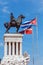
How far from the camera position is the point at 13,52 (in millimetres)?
90188

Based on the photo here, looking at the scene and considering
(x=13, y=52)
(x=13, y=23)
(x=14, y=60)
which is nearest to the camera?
(x=14, y=60)

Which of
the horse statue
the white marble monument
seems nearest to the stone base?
the white marble monument

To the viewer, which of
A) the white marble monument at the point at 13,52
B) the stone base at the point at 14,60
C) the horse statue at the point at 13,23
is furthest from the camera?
the horse statue at the point at 13,23

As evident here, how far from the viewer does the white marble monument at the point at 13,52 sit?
8994cm

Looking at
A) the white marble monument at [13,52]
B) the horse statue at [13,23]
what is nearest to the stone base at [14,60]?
the white marble monument at [13,52]

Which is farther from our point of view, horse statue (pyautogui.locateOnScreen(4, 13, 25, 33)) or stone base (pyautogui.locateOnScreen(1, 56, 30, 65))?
horse statue (pyautogui.locateOnScreen(4, 13, 25, 33))

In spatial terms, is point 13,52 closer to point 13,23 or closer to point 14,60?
point 14,60

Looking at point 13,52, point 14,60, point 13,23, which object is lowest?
point 14,60

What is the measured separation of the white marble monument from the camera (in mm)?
89938

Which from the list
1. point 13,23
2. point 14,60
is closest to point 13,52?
point 14,60

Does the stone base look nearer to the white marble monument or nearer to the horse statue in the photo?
the white marble monument

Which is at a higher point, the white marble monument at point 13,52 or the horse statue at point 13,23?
the horse statue at point 13,23

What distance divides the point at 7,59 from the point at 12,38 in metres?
4.35

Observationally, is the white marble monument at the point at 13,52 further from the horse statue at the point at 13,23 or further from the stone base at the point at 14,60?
the horse statue at the point at 13,23
